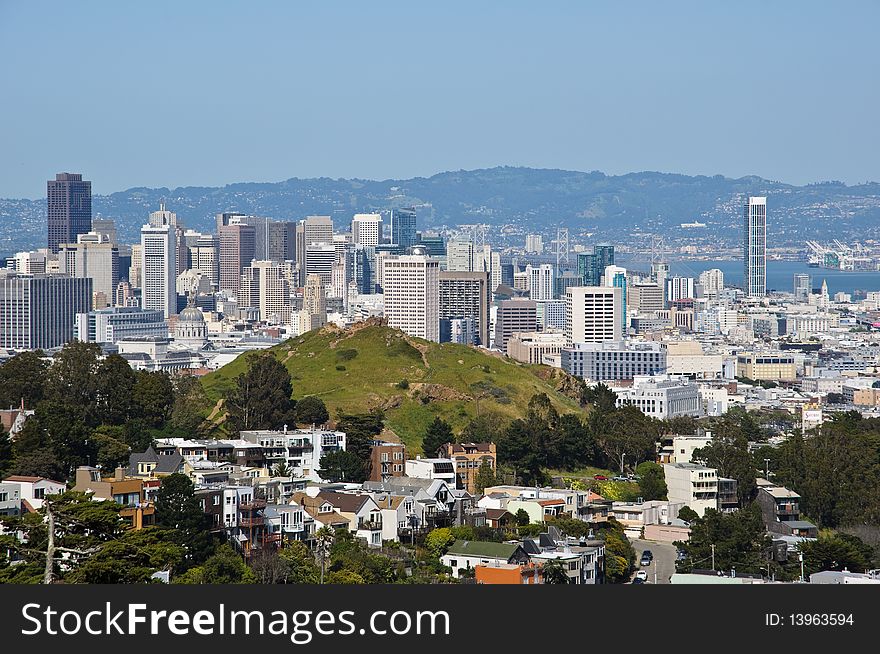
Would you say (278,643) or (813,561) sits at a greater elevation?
(278,643)

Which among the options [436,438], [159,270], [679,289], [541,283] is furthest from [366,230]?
[436,438]

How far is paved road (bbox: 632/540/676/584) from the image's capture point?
63.2 ft

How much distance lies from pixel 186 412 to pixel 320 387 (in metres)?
3.62

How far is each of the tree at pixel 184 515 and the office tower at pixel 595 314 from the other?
59820mm

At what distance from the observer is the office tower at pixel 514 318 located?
3383 inches

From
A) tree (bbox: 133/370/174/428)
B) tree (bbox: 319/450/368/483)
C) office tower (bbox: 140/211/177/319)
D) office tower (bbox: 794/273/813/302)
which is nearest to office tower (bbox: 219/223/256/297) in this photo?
office tower (bbox: 140/211/177/319)

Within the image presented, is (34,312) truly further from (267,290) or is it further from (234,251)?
(234,251)

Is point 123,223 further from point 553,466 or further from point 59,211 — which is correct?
point 553,466

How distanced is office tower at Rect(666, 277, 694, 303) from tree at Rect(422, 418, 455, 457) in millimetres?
93142

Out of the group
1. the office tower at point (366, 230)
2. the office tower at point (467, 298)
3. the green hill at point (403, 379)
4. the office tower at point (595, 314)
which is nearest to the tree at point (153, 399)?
the green hill at point (403, 379)

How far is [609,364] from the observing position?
67750mm

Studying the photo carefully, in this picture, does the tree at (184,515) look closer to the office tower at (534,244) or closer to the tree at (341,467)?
the tree at (341,467)

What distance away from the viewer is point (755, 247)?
423 feet

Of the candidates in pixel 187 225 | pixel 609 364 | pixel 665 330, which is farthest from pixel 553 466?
pixel 187 225
